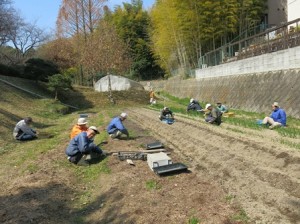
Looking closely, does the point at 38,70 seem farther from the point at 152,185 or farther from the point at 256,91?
the point at 152,185

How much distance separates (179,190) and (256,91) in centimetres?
1348

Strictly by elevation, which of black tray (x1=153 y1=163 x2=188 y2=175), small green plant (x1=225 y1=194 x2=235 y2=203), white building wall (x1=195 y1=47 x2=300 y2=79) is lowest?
small green plant (x1=225 y1=194 x2=235 y2=203)

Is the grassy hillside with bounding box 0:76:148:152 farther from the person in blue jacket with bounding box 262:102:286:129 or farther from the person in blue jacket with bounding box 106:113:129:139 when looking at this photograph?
the person in blue jacket with bounding box 262:102:286:129

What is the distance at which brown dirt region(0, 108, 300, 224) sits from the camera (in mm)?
5535

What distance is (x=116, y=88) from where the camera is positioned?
123 ft

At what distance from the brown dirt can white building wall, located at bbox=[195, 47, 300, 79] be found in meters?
7.94

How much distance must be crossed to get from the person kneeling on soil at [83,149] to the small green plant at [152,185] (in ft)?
8.10

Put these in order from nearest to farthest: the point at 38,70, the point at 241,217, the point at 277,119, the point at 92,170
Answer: the point at 241,217, the point at 92,170, the point at 277,119, the point at 38,70

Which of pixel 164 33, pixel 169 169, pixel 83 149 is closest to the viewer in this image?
pixel 169 169

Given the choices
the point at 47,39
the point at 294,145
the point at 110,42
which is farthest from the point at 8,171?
the point at 47,39

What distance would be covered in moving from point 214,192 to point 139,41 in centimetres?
4801

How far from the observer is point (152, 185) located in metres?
7.02

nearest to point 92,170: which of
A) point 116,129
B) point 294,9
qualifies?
point 116,129

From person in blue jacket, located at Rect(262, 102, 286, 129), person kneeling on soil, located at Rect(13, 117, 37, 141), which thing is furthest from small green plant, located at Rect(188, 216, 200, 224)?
person kneeling on soil, located at Rect(13, 117, 37, 141)
